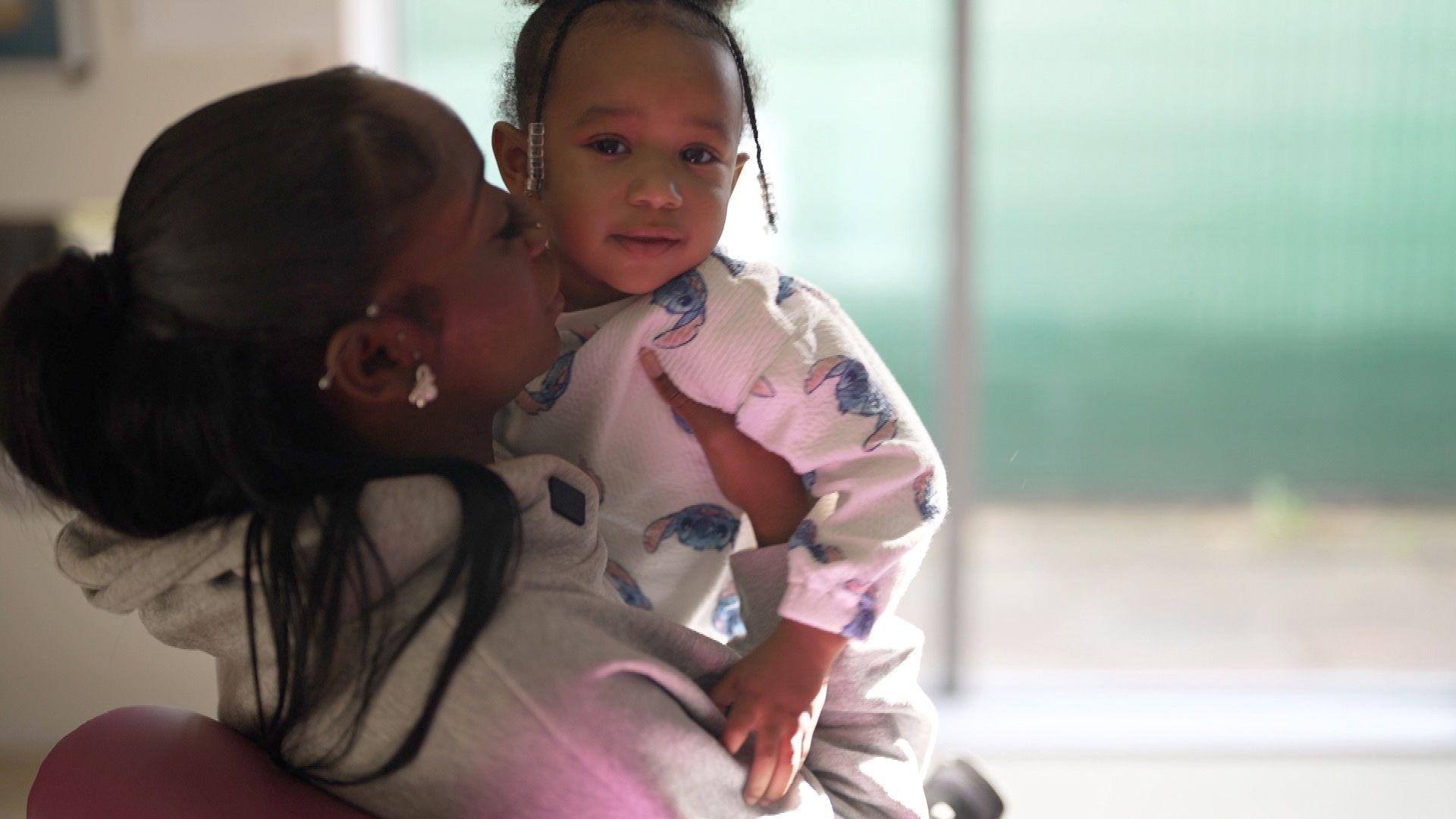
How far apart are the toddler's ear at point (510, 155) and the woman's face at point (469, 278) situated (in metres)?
0.18

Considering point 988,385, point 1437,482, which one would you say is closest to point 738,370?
point 988,385

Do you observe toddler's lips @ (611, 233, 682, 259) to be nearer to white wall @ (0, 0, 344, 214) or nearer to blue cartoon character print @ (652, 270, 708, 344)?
blue cartoon character print @ (652, 270, 708, 344)

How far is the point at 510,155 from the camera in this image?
106 centimetres

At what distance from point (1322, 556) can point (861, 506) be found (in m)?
2.65

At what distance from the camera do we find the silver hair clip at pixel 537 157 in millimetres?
1010

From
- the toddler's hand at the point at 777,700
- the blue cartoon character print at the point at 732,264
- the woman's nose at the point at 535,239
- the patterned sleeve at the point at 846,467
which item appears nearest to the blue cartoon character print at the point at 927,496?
the patterned sleeve at the point at 846,467

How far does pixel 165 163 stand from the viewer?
734 mm

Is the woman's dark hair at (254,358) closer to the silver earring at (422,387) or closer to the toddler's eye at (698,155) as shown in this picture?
the silver earring at (422,387)

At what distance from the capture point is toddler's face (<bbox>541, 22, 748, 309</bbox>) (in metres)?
0.96

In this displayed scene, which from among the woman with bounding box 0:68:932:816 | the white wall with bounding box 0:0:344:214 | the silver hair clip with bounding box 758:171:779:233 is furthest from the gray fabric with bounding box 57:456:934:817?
the white wall with bounding box 0:0:344:214

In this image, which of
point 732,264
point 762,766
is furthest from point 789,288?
point 762,766

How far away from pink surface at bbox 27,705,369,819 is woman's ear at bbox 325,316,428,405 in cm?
26

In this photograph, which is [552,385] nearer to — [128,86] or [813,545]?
[813,545]

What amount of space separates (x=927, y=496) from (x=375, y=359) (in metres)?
0.42
